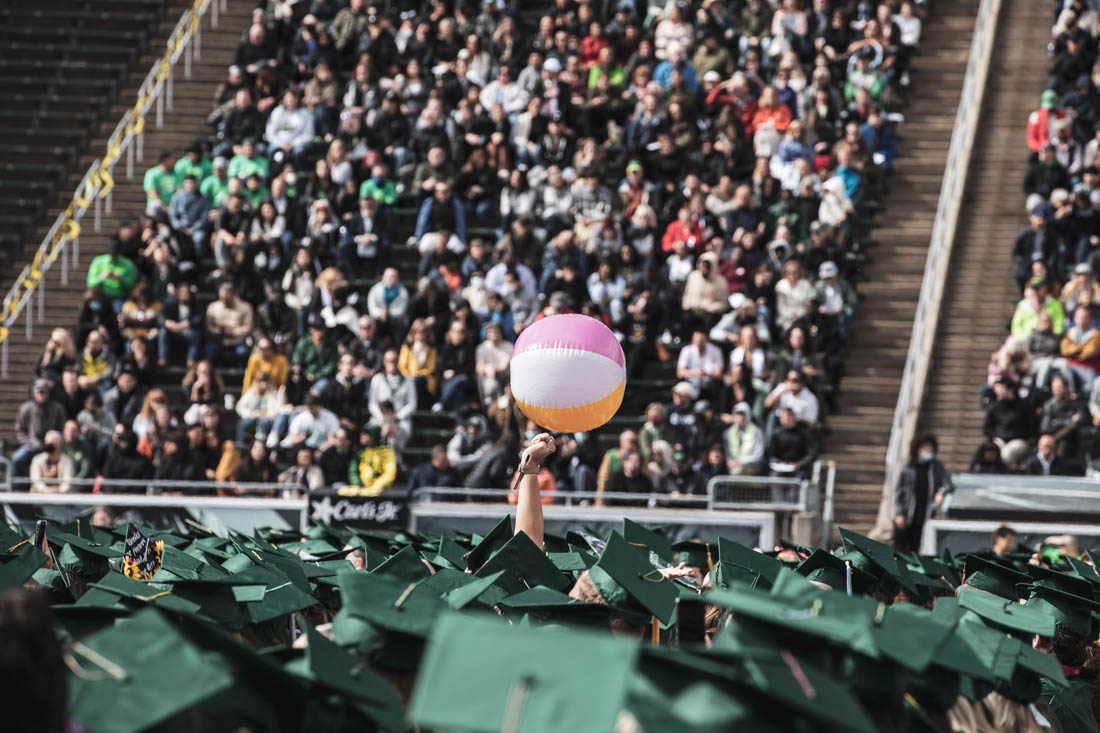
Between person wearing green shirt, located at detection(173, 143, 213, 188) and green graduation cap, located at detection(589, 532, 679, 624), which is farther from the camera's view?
person wearing green shirt, located at detection(173, 143, 213, 188)

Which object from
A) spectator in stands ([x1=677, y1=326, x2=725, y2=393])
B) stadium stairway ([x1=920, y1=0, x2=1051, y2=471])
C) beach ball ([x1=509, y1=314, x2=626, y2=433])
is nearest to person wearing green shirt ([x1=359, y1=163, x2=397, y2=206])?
spectator in stands ([x1=677, y1=326, x2=725, y2=393])

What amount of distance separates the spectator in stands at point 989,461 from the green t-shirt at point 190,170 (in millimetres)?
10567

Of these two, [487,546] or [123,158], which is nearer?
[487,546]

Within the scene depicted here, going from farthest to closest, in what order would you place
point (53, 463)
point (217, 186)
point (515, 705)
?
point (217, 186) < point (53, 463) < point (515, 705)

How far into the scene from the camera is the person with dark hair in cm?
1452

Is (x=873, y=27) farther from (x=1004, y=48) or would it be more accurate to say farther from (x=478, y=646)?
(x=478, y=646)

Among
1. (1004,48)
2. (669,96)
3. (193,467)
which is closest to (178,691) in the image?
(193,467)

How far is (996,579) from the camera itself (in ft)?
24.0

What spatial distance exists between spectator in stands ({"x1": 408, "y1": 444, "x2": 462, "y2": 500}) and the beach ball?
7128 mm

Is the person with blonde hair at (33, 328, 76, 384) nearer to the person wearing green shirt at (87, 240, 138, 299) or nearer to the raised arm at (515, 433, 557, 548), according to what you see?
the person wearing green shirt at (87, 240, 138, 299)

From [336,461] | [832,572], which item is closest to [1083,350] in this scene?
[336,461]

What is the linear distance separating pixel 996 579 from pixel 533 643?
14.8 ft

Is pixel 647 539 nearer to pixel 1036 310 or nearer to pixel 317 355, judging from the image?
pixel 1036 310

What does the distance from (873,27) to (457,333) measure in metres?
6.80
